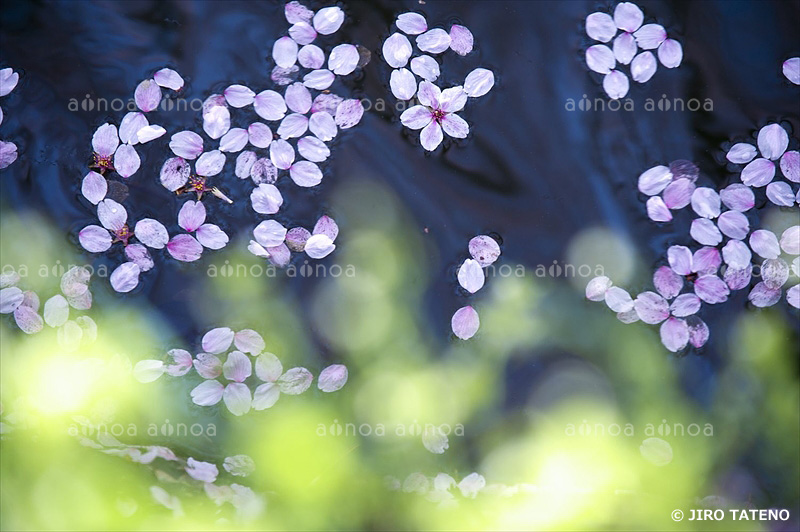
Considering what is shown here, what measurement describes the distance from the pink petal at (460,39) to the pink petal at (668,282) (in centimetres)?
53

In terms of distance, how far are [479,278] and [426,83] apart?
0.36 m

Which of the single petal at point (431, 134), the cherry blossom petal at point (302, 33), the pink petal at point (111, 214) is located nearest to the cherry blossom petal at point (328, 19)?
the cherry blossom petal at point (302, 33)

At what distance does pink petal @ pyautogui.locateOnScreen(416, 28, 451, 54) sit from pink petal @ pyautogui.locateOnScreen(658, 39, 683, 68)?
385mm

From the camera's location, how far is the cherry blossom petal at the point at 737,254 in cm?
91

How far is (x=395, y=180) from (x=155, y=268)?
1.50ft

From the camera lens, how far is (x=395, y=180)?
0.95m

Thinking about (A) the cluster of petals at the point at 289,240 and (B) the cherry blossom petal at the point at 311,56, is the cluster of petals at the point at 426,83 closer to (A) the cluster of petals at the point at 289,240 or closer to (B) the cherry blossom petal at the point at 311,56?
(B) the cherry blossom petal at the point at 311,56

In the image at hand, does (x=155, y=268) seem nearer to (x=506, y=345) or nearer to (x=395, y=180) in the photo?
(x=395, y=180)

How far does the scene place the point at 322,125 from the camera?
922mm

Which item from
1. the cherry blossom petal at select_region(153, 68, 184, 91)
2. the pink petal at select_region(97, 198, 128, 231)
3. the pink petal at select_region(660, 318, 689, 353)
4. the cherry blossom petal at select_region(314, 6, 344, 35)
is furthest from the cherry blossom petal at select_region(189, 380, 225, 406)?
the pink petal at select_region(660, 318, 689, 353)

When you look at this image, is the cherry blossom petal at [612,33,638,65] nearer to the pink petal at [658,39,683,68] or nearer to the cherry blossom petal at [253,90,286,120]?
the pink petal at [658,39,683,68]

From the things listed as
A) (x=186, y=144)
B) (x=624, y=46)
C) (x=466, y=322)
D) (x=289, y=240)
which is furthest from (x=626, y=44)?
(x=186, y=144)

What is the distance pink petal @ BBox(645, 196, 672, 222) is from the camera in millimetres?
925

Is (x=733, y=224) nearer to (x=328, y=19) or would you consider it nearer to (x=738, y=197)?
(x=738, y=197)
